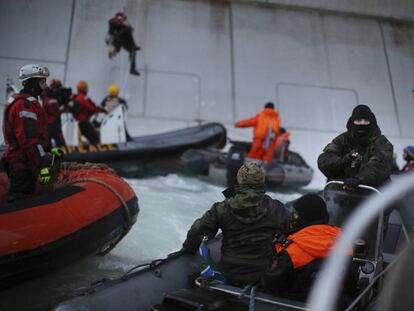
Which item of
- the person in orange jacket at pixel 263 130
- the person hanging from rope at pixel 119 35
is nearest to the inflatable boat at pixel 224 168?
the person in orange jacket at pixel 263 130

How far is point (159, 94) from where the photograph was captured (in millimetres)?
9461

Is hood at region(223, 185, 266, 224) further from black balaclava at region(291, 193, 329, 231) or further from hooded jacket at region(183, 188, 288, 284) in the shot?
black balaclava at region(291, 193, 329, 231)

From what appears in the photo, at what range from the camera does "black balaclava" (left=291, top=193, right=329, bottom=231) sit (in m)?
2.58

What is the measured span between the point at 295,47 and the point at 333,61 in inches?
27.6

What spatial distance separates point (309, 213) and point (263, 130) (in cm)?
452

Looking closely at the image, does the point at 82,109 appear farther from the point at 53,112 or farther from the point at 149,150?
the point at 149,150

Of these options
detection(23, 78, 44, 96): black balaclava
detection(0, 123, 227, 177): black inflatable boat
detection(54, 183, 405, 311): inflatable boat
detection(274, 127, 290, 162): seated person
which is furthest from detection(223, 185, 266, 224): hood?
detection(274, 127, 290, 162): seated person

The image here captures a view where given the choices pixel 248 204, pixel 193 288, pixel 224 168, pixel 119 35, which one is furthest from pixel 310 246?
pixel 119 35

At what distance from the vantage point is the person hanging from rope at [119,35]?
27.1 ft

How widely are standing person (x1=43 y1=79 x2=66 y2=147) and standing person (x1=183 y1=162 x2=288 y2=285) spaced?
3.86 meters

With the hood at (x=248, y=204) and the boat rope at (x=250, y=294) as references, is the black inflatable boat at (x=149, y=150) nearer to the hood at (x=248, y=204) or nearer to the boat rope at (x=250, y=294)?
the hood at (x=248, y=204)

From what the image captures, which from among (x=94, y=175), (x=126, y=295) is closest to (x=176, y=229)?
A: (x=94, y=175)

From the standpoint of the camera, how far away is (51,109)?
6.10m

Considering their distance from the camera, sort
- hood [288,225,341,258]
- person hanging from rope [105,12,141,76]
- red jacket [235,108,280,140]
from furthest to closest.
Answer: person hanging from rope [105,12,141,76], red jacket [235,108,280,140], hood [288,225,341,258]
